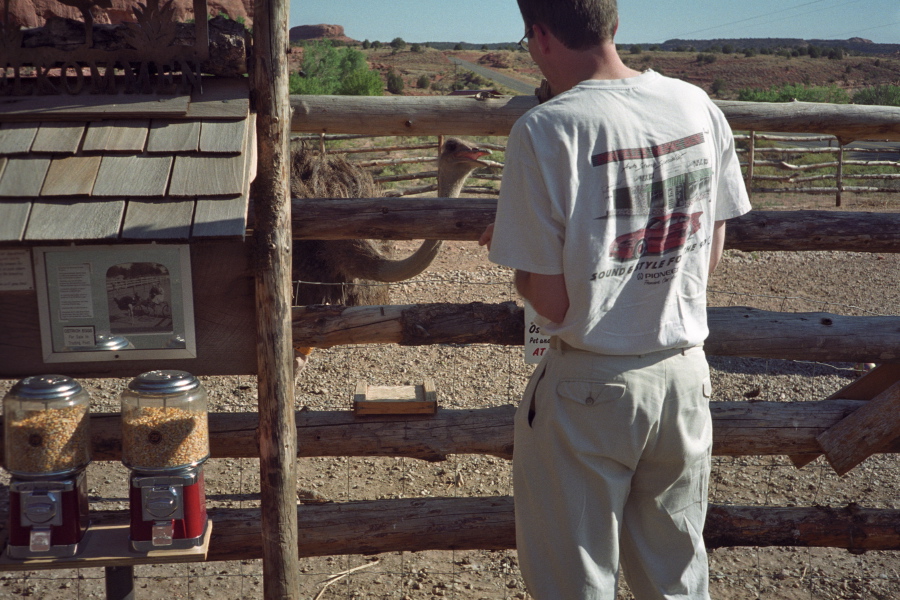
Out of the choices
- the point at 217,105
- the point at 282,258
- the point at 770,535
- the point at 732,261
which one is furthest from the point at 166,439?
the point at 732,261

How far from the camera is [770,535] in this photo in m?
3.24

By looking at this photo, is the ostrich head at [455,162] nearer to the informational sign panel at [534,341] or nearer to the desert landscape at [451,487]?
the desert landscape at [451,487]

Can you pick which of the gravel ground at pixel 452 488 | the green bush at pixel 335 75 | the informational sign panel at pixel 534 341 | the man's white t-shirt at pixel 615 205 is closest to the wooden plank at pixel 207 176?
the man's white t-shirt at pixel 615 205

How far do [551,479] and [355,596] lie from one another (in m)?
1.92

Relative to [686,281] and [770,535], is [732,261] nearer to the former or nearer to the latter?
[770,535]

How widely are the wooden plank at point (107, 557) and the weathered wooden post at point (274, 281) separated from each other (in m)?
0.22

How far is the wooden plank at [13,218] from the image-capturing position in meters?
2.01

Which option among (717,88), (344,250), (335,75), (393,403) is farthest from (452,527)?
(717,88)

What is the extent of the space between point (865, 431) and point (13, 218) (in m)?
2.94

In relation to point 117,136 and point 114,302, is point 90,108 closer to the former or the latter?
point 117,136

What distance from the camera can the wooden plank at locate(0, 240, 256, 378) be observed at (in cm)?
227

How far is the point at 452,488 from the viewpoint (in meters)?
4.46

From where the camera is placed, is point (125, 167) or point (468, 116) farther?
point (468, 116)

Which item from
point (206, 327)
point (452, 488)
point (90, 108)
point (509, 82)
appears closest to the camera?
point (90, 108)
